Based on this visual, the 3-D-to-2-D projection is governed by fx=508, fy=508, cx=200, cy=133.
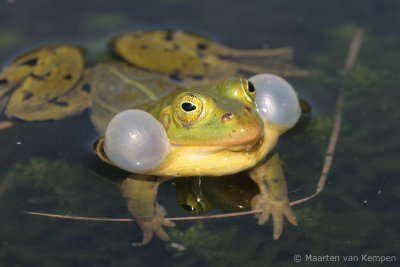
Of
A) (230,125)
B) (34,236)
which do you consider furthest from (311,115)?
(34,236)

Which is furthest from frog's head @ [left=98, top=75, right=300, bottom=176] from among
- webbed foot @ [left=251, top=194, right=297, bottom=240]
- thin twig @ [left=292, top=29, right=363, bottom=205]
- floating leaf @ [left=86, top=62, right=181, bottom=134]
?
floating leaf @ [left=86, top=62, right=181, bottom=134]

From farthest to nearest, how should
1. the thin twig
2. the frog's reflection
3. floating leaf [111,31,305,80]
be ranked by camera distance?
floating leaf [111,31,305,80], the thin twig, the frog's reflection

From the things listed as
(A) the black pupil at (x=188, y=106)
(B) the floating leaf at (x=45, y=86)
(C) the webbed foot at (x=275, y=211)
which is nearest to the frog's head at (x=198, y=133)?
(A) the black pupil at (x=188, y=106)

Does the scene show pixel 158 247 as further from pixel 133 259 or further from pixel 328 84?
pixel 328 84

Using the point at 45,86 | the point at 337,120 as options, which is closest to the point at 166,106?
the point at 45,86

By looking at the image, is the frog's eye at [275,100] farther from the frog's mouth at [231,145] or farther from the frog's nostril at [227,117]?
the frog's nostril at [227,117]

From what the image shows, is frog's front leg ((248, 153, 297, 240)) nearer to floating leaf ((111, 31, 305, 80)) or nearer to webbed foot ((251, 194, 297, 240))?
webbed foot ((251, 194, 297, 240))
